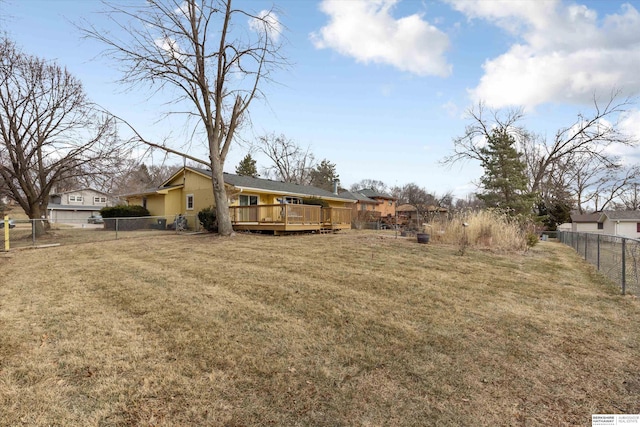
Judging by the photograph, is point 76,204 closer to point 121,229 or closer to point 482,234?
point 121,229

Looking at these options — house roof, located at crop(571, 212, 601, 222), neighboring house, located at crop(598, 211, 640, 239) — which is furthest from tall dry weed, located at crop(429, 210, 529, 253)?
house roof, located at crop(571, 212, 601, 222)

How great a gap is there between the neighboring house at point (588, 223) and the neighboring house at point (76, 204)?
59916 mm

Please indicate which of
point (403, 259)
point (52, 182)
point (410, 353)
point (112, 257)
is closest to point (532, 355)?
point (410, 353)

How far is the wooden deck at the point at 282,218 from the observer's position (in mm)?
14852

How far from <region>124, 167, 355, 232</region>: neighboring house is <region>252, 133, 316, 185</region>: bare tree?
17952 mm

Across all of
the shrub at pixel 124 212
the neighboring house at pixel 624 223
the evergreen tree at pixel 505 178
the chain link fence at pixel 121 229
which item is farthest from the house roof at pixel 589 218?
the shrub at pixel 124 212

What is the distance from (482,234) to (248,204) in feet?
44.2

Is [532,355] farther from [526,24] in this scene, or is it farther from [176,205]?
[176,205]

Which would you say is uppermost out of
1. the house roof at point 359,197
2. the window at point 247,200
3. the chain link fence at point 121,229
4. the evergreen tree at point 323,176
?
the evergreen tree at point 323,176

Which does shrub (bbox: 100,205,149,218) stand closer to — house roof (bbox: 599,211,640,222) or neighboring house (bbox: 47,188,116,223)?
neighboring house (bbox: 47,188,116,223)

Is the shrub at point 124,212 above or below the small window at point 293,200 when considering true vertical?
below

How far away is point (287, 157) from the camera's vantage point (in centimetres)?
4284

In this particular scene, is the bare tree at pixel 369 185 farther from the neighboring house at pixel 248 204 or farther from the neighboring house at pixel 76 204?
the neighboring house at pixel 76 204

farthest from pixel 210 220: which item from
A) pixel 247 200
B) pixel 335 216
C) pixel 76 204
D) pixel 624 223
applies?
pixel 624 223
